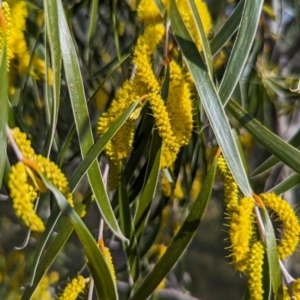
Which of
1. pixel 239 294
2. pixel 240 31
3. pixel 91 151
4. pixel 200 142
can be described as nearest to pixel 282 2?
pixel 200 142

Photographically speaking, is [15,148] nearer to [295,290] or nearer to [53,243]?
[53,243]

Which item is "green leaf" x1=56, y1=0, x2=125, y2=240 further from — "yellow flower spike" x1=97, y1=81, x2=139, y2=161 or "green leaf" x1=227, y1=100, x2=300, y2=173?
"green leaf" x1=227, y1=100, x2=300, y2=173

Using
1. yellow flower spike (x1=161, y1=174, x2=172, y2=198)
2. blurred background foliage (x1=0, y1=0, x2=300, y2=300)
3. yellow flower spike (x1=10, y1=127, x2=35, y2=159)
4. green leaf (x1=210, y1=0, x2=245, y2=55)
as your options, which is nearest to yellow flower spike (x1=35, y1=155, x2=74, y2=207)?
yellow flower spike (x1=10, y1=127, x2=35, y2=159)

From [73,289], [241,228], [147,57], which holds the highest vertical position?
[147,57]

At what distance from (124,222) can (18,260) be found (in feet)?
2.82

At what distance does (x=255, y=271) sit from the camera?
0.46 meters

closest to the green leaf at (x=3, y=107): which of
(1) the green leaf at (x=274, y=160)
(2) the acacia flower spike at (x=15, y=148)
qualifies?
(2) the acacia flower spike at (x=15, y=148)

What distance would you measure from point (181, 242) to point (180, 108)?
129 mm

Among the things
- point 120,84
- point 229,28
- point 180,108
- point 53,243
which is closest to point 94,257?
point 53,243

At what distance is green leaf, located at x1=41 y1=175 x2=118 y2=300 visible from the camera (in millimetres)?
387

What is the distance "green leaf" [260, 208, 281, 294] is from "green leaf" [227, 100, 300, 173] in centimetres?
5

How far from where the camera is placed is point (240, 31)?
1.49 feet

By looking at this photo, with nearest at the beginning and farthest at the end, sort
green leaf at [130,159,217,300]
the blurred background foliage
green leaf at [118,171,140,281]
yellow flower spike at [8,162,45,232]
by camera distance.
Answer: yellow flower spike at [8,162,45,232] → green leaf at [130,159,217,300] → green leaf at [118,171,140,281] → the blurred background foliage

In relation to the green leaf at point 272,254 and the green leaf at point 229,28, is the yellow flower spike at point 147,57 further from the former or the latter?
the green leaf at point 272,254
